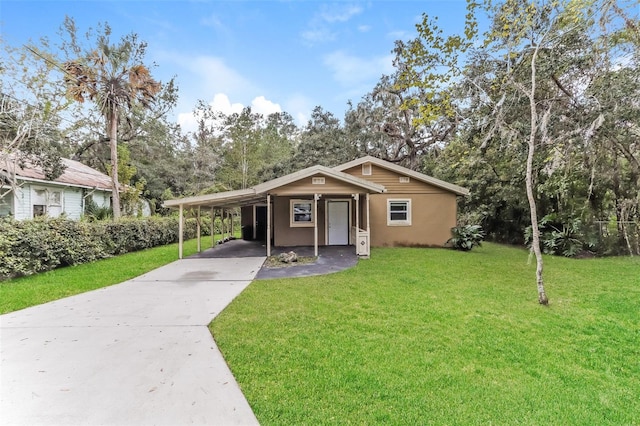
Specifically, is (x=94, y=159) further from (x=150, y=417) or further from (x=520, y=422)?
(x=520, y=422)

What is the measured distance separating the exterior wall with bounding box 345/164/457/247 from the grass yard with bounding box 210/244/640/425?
661cm

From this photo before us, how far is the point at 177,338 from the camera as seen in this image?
4.12 meters

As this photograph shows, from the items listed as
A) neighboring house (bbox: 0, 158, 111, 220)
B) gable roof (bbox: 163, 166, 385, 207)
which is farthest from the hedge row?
neighboring house (bbox: 0, 158, 111, 220)

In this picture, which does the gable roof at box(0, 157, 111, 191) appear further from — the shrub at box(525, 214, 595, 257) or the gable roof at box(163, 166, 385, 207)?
the shrub at box(525, 214, 595, 257)

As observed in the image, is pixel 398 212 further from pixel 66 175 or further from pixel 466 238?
pixel 66 175

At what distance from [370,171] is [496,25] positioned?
7077 mm

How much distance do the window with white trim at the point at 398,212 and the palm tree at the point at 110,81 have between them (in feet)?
41.1

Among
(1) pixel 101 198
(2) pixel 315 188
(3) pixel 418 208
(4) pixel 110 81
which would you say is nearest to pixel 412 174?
(3) pixel 418 208

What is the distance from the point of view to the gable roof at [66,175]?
451 inches

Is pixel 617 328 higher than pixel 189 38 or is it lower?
lower

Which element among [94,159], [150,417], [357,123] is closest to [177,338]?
[150,417]

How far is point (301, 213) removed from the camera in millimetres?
13625

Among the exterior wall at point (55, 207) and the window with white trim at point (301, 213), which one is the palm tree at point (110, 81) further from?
the window with white trim at point (301, 213)

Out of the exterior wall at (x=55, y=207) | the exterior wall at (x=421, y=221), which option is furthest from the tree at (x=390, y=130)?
the exterior wall at (x=55, y=207)
